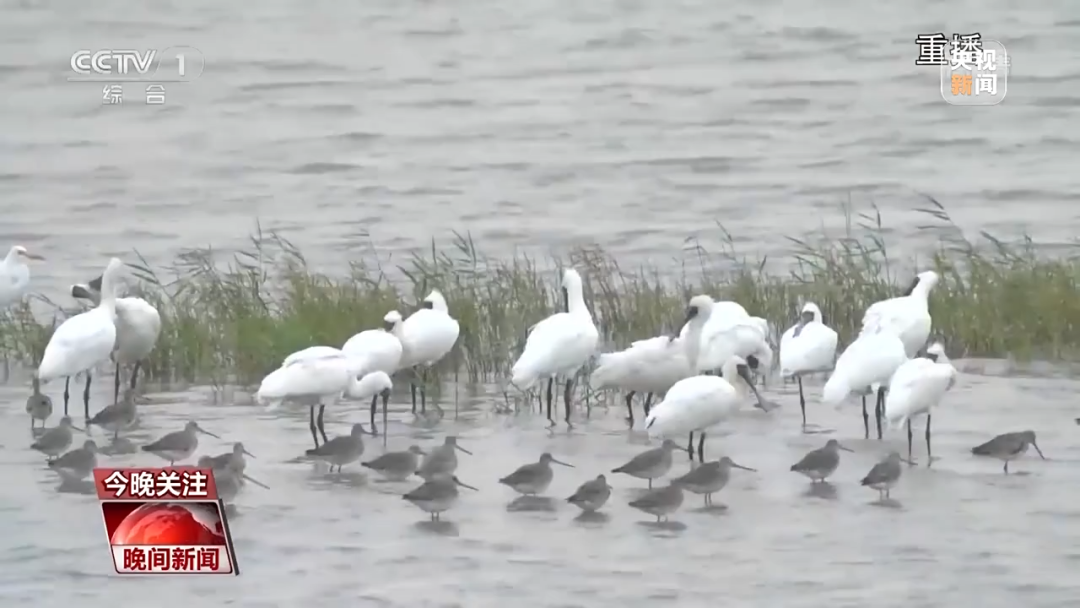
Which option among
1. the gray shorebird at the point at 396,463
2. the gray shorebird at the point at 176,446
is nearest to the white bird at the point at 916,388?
the gray shorebird at the point at 396,463

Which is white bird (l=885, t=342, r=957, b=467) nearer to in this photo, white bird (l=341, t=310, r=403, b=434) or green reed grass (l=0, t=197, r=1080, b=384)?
green reed grass (l=0, t=197, r=1080, b=384)

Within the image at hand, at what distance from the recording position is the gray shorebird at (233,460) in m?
5.86

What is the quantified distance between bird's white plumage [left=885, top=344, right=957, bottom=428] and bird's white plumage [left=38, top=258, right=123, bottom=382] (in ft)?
9.27

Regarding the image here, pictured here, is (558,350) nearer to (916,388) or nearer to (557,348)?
(557,348)

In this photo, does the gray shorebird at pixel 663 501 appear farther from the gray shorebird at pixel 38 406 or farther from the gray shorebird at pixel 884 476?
the gray shorebird at pixel 38 406

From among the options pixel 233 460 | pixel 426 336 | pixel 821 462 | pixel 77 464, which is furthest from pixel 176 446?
pixel 821 462

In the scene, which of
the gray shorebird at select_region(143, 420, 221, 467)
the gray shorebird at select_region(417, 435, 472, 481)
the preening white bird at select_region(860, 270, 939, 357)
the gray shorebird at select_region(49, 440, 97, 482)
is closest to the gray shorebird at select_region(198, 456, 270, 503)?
the gray shorebird at select_region(143, 420, 221, 467)

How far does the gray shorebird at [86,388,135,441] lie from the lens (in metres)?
6.16

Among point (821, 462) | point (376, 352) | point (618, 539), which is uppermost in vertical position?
point (376, 352)

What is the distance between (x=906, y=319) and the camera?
6.32m

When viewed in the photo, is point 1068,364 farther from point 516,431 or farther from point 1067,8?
point 516,431

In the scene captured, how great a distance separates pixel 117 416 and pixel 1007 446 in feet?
10.1

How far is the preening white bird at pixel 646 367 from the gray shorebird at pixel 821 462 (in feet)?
2.22

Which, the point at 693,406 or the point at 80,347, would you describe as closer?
the point at 693,406
